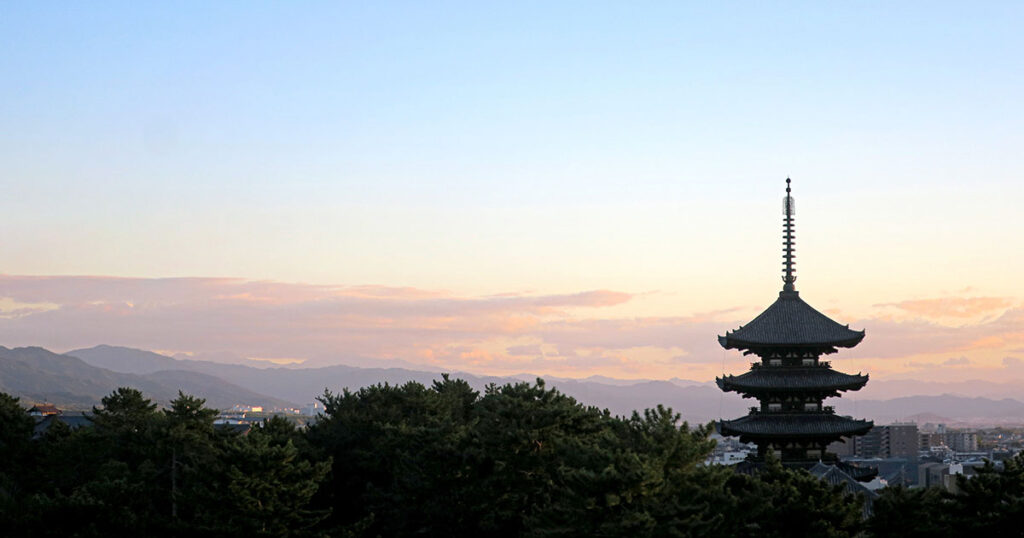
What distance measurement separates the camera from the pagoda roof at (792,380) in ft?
161

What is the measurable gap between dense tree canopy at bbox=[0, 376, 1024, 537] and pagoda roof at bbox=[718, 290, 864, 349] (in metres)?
9.02

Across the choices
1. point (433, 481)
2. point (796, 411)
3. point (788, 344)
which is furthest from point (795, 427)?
point (433, 481)

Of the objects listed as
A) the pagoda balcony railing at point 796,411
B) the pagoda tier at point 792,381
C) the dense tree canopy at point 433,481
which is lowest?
the dense tree canopy at point 433,481

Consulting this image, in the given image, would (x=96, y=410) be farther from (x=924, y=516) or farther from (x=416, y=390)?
(x=924, y=516)

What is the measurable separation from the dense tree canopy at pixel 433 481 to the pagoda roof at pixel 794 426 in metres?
8.36

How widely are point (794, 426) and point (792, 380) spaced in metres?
2.01

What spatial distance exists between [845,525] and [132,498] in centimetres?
2872

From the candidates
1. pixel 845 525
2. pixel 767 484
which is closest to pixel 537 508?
pixel 767 484

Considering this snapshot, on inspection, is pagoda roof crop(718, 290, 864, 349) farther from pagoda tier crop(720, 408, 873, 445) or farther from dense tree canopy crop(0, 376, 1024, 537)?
dense tree canopy crop(0, 376, 1024, 537)

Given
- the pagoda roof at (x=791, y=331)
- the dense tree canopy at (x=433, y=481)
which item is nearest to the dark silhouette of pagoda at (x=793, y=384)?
the pagoda roof at (x=791, y=331)

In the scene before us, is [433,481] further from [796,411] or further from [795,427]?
[796,411]

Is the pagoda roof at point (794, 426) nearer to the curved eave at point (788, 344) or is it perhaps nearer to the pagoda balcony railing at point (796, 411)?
the pagoda balcony railing at point (796, 411)

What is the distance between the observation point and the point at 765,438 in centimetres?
4947

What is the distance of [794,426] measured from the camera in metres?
49.1
